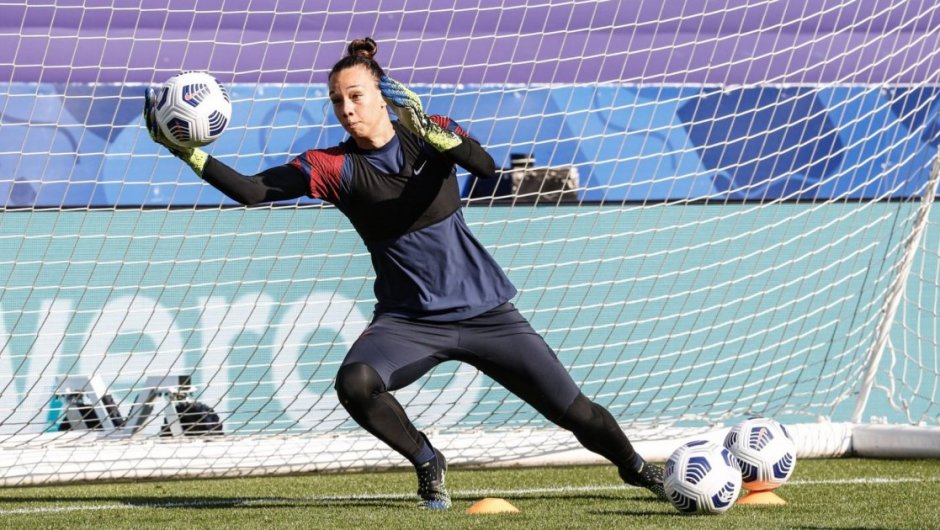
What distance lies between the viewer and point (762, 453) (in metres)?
4.93

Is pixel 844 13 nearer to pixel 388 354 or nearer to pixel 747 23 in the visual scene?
pixel 747 23

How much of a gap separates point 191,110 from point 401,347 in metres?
1.20

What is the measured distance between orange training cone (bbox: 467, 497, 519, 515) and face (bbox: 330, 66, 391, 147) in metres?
1.45

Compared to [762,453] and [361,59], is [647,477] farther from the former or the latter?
[361,59]

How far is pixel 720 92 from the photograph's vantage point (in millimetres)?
7941

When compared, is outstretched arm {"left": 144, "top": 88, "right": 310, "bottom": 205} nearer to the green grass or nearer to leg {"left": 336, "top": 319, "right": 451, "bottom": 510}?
leg {"left": 336, "top": 319, "right": 451, "bottom": 510}

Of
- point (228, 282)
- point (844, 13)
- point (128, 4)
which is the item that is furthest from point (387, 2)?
point (844, 13)

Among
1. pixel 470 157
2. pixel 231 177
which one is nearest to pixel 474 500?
pixel 470 157

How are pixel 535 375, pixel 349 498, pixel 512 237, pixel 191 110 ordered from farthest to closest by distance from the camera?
pixel 512 237, pixel 349 498, pixel 535 375, pixel 191 110

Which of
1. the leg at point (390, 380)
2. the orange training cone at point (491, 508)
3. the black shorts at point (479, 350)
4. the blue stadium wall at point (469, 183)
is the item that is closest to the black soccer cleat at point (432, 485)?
the leg at point (390, 380)

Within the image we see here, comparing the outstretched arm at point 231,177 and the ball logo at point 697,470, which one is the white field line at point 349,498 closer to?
the ball logo at point 697,470

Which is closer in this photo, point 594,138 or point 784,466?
point 784,466

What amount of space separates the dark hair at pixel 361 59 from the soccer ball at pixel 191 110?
1.65 ft

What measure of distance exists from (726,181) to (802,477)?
8.70 feet
